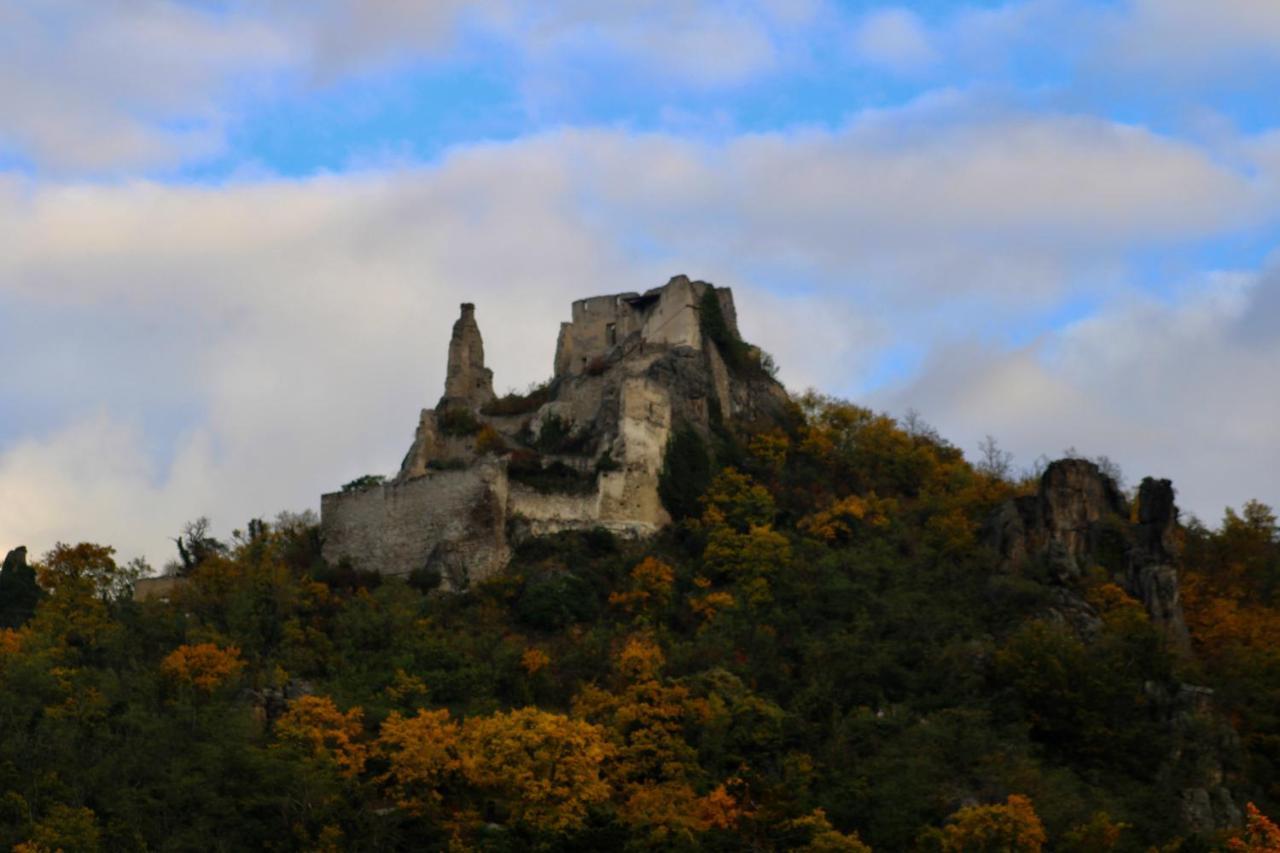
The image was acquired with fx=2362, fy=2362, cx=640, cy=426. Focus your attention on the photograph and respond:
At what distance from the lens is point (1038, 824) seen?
159 ft

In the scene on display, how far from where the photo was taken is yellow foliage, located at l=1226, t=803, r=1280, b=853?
43875mm

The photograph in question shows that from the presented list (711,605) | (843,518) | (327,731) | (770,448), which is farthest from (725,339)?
(327,731)

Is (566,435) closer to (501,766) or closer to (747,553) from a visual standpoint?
(747,553)

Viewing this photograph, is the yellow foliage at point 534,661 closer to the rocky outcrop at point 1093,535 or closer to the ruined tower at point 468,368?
the rocky outcrop at point 1093,535

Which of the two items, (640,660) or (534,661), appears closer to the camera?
(640,660)

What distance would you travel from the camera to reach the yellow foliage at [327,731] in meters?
52.9

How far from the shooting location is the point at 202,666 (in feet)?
187

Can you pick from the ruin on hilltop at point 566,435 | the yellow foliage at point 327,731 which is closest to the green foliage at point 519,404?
the ruin on hilltop at point 566,435

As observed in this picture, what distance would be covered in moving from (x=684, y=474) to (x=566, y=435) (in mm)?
4172

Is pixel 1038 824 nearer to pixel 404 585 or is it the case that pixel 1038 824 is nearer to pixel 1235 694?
pixel 1235 694

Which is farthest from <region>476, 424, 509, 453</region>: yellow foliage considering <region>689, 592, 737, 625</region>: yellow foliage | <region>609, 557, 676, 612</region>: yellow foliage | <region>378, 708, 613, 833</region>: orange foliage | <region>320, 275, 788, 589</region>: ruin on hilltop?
<region>378, 708, 613, 833</region>: orange foliage

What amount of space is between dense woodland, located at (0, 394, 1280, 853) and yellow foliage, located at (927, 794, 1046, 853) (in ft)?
0.23

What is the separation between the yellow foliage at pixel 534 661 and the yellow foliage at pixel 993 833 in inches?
507

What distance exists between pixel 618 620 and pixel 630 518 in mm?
5659
